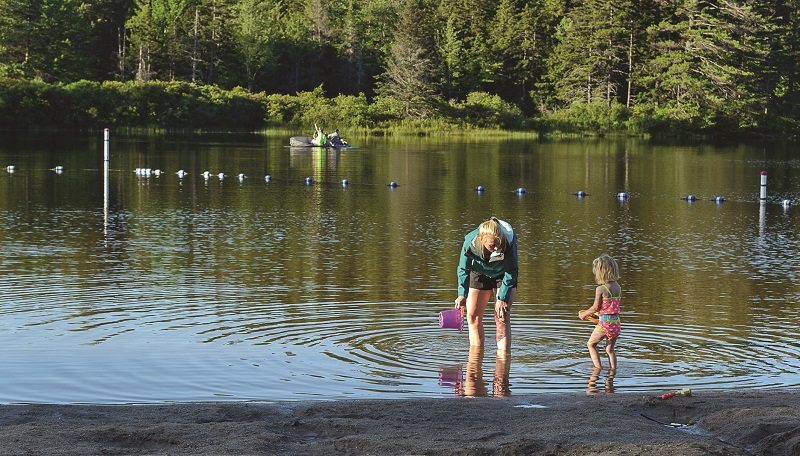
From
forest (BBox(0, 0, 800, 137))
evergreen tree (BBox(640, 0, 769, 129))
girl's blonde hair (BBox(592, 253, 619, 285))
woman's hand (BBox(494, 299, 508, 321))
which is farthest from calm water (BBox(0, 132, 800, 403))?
forest (BBox(0, 0, 800, 137))

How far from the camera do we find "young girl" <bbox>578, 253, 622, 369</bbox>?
42.4ft

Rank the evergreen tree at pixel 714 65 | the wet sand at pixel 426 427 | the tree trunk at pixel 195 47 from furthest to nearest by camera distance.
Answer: the tree trunk at pixel 195 47 → the evergreen tree at pixel 714 65 → the wet sand at pixel 426 427

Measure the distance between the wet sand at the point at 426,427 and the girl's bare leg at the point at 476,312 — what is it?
9.82 feet

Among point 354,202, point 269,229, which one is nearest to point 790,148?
point 354,202

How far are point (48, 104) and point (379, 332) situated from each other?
86584mm

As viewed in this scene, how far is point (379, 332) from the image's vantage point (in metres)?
15.9

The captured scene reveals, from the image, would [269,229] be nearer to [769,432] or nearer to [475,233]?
[475,233]

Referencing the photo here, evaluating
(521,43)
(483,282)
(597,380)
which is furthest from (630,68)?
(597,380)

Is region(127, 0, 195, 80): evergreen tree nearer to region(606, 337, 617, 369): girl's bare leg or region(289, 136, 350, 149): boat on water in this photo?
region(289, 136, 350, 149): boat on water

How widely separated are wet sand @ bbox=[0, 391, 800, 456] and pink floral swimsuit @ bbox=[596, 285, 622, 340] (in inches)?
86.8

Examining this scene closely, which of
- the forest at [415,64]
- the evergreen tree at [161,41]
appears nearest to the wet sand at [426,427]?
the forest at [415,64]

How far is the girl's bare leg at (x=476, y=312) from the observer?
14016 millimetres

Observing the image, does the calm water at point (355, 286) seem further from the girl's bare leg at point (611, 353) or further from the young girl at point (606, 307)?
the young girl at point (606, 307)

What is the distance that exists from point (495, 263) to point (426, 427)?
14.6 feet
